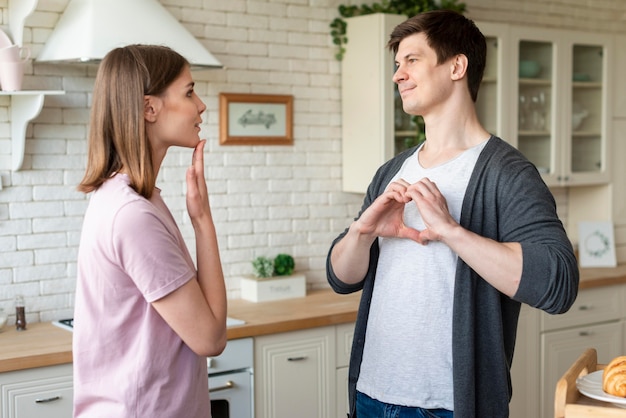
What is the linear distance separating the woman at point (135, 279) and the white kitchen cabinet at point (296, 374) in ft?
4.99

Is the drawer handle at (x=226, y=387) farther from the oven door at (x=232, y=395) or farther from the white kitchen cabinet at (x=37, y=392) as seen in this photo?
the white kitchen cabinet at (x=37, y=392)

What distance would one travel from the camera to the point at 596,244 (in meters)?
4.98

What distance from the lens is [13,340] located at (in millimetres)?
3145

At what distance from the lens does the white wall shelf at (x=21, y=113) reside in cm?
322

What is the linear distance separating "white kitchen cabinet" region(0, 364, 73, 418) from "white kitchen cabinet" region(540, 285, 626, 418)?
2373mm

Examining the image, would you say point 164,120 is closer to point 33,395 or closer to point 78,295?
point 78,295

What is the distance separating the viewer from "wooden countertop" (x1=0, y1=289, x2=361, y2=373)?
9.55 feet

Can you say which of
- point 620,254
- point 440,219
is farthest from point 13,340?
point 620,254

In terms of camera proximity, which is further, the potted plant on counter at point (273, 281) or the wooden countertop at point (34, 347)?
the potted plant on counter at point (273, 281)

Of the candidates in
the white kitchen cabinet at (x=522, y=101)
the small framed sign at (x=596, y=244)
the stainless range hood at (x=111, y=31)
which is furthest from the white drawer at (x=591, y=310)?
the stainless range hood at (x=111, y=31)

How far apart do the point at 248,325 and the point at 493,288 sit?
1501 mm

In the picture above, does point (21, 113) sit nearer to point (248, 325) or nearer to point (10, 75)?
point (10, 75)

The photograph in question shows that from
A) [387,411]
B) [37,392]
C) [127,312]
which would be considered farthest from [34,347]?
[387,411]

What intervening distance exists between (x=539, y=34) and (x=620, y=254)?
1460mm
